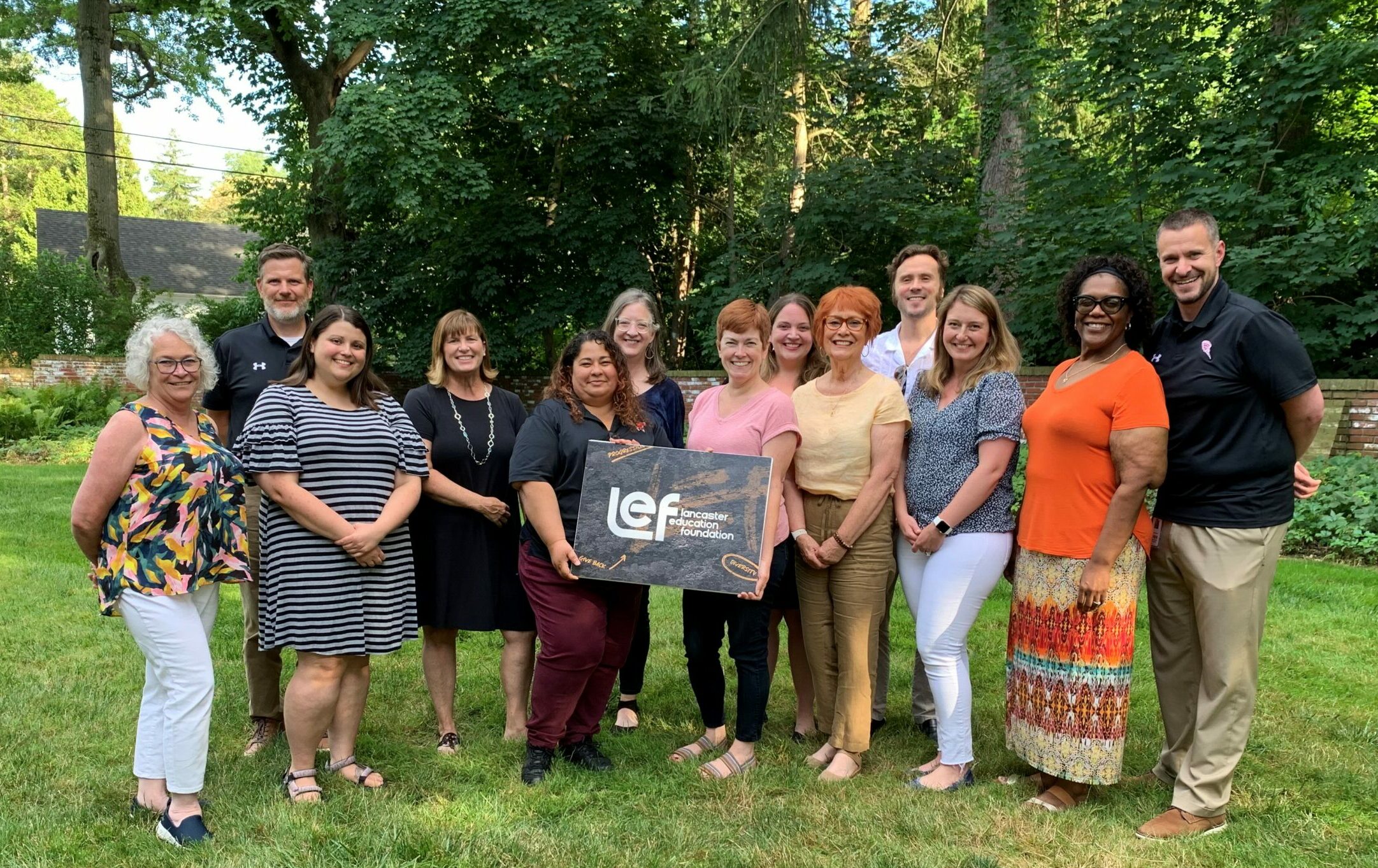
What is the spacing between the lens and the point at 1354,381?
31.7ft

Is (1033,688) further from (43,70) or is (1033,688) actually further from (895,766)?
(43,70)

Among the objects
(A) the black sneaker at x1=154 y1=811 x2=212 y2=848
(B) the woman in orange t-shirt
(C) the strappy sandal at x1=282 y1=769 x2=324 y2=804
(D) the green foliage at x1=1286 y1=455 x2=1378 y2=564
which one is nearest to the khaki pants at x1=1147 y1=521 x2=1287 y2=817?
(B) the woman in orange t-shirt

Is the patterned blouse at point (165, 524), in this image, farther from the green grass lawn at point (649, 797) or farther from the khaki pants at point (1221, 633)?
the khaki pants at point (1221, 633)

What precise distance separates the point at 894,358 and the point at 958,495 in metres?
1.04

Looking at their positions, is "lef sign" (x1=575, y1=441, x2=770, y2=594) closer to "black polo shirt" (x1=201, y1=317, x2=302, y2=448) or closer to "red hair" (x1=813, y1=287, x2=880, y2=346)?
"red hair" (x1=813, y1=287, x2=880, y2=346)

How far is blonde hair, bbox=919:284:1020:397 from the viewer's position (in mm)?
3801

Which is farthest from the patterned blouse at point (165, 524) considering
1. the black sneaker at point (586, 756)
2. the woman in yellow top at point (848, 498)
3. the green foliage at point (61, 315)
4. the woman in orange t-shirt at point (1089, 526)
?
the green foliage at point (61, 315)

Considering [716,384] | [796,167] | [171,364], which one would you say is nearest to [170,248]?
[796,167]

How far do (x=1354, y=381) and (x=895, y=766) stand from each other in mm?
8376

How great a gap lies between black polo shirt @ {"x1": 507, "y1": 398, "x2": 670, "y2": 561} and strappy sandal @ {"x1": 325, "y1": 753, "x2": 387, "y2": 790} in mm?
1177

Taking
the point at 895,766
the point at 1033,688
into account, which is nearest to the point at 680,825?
the point at 895,766

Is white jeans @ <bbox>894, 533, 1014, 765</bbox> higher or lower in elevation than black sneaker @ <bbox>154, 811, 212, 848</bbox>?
higher

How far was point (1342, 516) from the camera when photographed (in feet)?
27.2

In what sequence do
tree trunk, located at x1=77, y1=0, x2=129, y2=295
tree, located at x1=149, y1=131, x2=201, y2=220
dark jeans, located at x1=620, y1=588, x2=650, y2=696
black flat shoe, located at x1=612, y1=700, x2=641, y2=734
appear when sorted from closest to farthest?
black flat shoe, located at x1=612, y1=700, x2=641, y2=734 < dark jeans, located at x1=620, y1=588, x2=650, y2=696 < tree trunk, located at x1=77, y1=0, x2=129, y2=295 < tree, located at x1=149, y1=131, x2=201, y2=220
